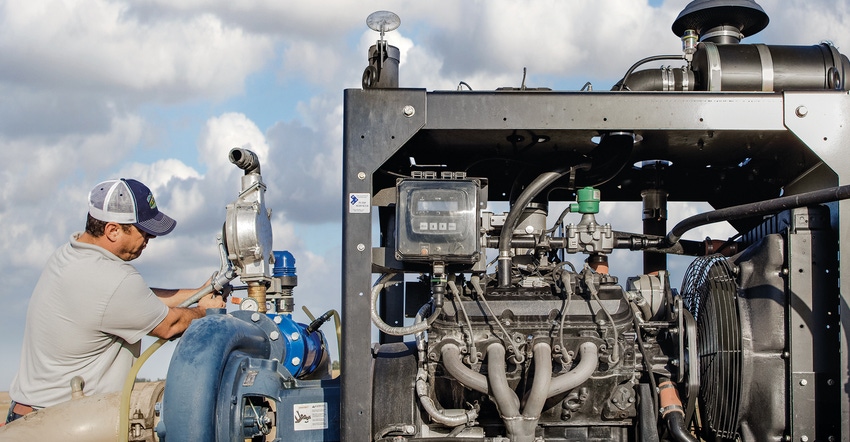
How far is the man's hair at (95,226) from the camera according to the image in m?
4.62

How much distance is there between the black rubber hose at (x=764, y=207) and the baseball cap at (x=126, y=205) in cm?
280

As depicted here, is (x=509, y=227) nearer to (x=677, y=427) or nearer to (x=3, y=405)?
(x=677, y=427)

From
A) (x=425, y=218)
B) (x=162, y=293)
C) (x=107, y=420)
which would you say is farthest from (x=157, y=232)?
(x=425, y=218)

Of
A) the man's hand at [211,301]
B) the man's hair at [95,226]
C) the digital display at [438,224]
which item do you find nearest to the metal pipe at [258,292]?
the man's hand at [211,301]

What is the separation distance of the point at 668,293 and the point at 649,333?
0.32m

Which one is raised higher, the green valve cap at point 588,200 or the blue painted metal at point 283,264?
the green valve cap at point 588,200

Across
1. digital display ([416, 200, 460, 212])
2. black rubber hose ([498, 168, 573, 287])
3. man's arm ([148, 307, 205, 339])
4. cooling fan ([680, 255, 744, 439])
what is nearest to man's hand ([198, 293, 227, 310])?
man's arm ([148, 307, 205, 339])

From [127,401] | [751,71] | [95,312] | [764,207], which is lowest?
[127,401]

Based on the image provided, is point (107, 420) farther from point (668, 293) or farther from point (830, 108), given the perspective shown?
point (830, 108)

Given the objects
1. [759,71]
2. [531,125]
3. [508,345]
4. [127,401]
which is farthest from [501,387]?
[759,71]

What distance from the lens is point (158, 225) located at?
190 inches

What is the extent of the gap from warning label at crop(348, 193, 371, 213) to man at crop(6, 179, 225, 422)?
48.7 inches

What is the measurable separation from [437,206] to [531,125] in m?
0.58

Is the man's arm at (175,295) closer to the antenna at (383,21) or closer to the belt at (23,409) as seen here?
the belt at (23,409)
